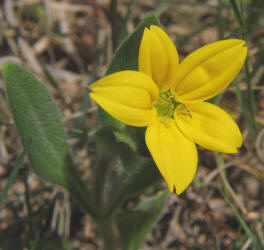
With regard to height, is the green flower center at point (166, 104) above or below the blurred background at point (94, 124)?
above

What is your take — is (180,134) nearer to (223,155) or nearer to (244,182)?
(223,155)

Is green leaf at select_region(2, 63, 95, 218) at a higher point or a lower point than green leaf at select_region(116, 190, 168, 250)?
higher

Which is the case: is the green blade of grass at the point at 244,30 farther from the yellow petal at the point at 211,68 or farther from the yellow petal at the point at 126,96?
the yellow petal at the point at 126,96

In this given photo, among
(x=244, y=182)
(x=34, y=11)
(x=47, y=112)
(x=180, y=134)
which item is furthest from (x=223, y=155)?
(x=34, y=11)

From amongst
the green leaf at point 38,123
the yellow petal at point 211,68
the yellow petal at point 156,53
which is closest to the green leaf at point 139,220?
the green leaf at point 38,123

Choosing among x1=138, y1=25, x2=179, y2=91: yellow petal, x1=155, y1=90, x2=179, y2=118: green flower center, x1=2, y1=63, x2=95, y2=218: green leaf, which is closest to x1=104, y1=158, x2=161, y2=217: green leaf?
x1=2, y1=63, x2=95, y2=218: green leaf

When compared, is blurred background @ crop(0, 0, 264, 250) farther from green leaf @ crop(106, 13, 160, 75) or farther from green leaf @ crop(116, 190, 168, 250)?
green leaf @ crop(106, 13, 160, 75)
